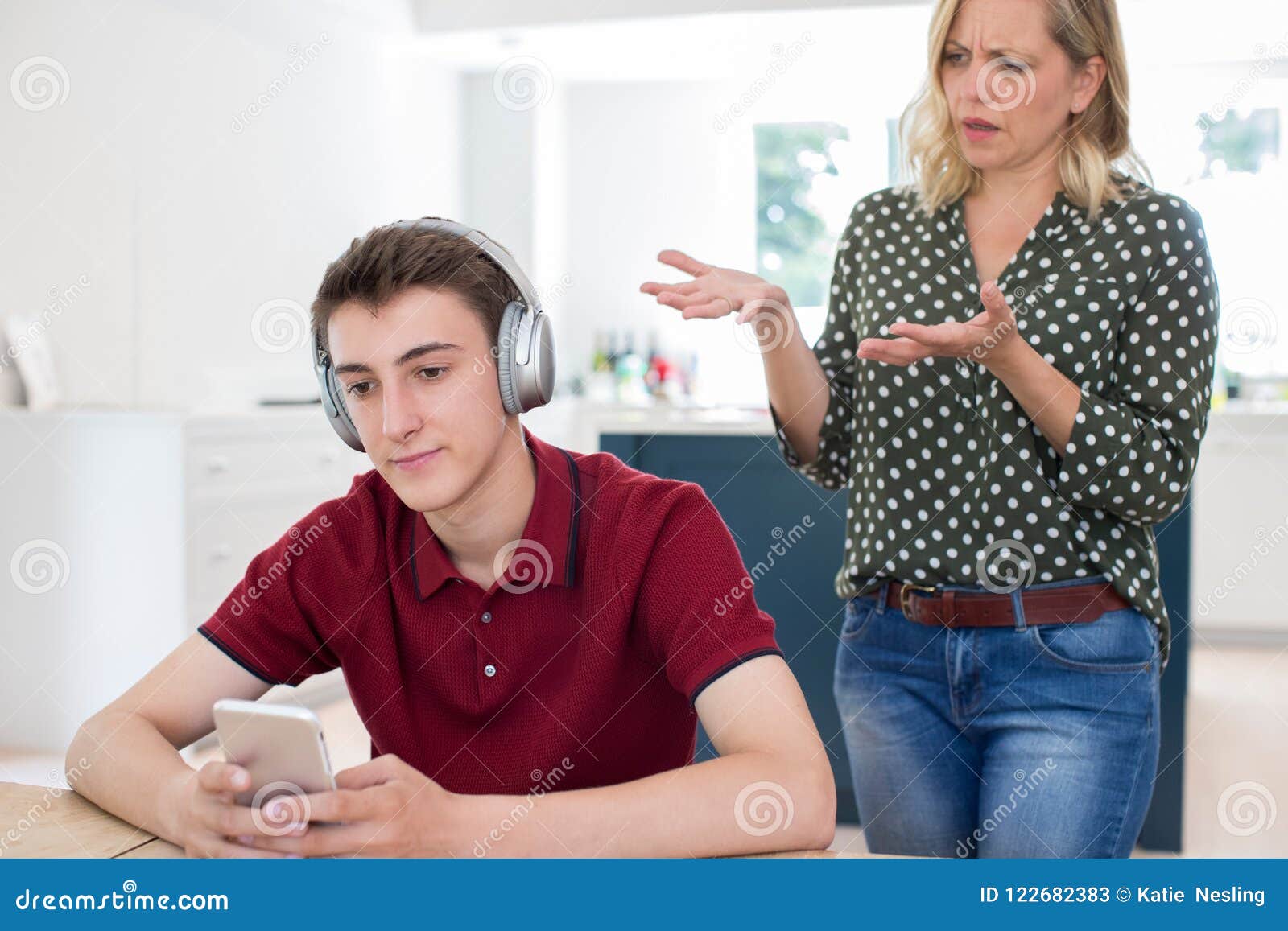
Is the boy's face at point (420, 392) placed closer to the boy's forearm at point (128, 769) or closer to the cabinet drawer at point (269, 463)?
the boy's forearm at point (128, 769)

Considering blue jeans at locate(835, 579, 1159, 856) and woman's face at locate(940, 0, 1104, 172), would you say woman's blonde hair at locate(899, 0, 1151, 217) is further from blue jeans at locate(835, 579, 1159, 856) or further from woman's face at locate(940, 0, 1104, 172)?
blue jeans at locate(835, 579, 1159, 856)

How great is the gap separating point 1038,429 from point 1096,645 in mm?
238

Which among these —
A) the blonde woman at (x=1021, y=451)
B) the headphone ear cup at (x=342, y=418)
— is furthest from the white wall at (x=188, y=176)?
the blonde woman at (x=1021, y=451)

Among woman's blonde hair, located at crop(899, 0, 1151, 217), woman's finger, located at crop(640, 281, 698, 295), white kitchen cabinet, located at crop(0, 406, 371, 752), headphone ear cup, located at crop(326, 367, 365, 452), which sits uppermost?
woman's blonde hair, located at crop(899, 0, 1151, 217)

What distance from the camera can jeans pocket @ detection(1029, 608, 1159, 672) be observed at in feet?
4.07

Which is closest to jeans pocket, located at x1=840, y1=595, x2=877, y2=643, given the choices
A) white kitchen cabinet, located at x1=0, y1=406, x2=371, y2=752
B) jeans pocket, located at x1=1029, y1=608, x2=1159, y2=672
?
jeans pocket, located at x1=1029, y1=608, x2=1159, y2=672

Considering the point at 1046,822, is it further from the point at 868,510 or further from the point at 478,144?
the point at 478,144

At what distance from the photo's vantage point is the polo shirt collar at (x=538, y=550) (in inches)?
45.1

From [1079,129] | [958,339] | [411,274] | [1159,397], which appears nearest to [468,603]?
[411,274]

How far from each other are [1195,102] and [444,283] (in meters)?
5.03

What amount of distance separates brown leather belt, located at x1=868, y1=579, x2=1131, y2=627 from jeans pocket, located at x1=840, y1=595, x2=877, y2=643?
0.06m

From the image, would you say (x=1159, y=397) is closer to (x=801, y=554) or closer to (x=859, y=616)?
(x=859, y=616)

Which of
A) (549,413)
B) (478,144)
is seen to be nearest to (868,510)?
(549,413)

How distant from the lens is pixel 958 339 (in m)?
1.11
